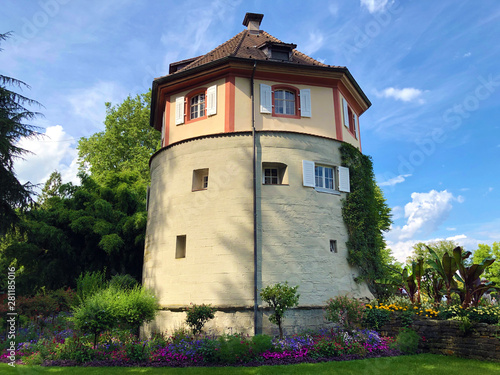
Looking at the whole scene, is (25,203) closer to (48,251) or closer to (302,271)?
(48,251)

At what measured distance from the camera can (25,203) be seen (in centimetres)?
1461

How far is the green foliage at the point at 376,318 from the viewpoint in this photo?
11.8 m

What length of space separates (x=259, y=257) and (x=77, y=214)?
35.1 ft

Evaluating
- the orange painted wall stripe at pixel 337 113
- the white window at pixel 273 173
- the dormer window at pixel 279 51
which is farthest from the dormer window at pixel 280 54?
the white window at pixel 273 173

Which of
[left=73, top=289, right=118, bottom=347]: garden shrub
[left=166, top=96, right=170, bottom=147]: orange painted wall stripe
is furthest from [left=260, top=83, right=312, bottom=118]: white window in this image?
[left=73, top=289, right=118, bottom=347]: garden shrub

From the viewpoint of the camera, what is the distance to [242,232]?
12.2m

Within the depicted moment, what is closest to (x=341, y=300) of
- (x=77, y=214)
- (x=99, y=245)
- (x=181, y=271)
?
(x=181, y=271)

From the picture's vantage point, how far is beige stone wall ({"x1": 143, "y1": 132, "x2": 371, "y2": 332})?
1195 centimetres

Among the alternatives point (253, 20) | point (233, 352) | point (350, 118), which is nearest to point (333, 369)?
point (233, 352)

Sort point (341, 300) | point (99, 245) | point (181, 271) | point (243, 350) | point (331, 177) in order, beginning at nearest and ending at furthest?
point (243, 350) → point (341, 300) → point (181, 271) → point (331, 177) → point (99, 245)

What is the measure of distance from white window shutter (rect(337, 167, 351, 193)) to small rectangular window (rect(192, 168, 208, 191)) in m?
4.81

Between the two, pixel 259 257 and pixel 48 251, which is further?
pixel 48 251

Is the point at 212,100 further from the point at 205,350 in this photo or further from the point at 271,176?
the point at 205,350

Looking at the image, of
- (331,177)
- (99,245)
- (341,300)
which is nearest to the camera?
(341,300)
